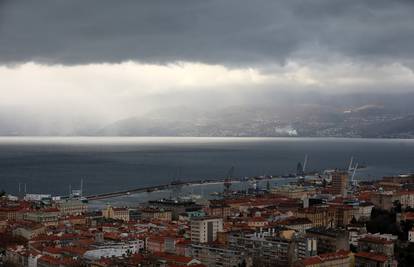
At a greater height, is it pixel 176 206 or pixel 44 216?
pixel 176 206

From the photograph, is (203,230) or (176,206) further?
(176,206)

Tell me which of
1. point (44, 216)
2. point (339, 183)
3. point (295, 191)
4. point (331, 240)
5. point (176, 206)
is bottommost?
point (44, 216)

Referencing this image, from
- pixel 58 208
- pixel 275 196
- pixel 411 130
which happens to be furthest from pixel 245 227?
pixel 411 130

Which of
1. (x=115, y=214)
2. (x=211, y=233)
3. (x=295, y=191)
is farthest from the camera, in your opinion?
(x=295, y=191)

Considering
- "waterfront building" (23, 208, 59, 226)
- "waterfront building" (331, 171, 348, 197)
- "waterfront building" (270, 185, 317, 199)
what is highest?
"waterfront building" (331, 171, 348, 197)

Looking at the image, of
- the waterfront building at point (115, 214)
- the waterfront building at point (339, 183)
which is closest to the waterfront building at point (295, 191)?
the waterfront building at point (339, 183)

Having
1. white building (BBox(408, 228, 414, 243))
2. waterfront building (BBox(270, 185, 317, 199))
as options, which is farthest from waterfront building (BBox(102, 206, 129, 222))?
waterfront building (BBox(270, 185, 317, 199))

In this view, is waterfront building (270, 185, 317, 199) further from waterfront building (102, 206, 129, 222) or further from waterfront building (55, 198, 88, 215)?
waterfront building (55, 198, 88, 215)

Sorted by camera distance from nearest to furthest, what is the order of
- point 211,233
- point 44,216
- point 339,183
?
point 211,233 < point 44,216 < point 339,183

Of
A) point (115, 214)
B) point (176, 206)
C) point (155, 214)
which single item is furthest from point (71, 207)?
point (176, 206)

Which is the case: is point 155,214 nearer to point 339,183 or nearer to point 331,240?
point 331,240

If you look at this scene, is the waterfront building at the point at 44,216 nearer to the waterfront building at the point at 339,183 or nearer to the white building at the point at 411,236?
the white building at the point at 411,236
